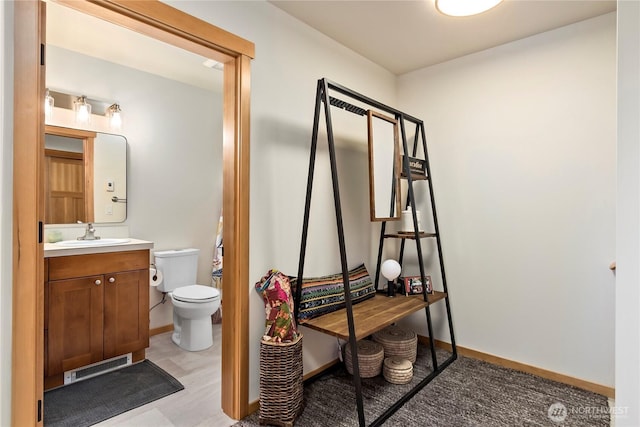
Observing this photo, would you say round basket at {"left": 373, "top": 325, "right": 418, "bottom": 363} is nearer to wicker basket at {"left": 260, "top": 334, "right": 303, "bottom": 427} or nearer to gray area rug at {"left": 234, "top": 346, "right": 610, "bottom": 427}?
gray area rug at {"left": 234, "top": 346, "right": 610, "bottom": 427}

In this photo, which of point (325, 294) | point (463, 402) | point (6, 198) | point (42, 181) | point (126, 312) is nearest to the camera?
point (6, 198)

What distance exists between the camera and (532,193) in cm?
245

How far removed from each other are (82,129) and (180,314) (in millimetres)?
1728

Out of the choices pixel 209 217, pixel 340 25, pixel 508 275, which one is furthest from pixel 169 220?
pixel 508 275

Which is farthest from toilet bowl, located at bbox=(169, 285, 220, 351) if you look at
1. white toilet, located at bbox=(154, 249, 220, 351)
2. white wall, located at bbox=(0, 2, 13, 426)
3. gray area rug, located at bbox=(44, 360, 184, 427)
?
white wall, located at bbox=(0, 2, 13, 426)

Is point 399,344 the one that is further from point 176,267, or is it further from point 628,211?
point 176,267

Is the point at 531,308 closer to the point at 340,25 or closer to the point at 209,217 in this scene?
the point at 340,25

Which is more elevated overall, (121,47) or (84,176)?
(121,47)

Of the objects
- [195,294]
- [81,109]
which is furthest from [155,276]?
[81,109]

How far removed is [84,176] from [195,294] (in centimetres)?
134

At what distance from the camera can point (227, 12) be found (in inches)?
71.9

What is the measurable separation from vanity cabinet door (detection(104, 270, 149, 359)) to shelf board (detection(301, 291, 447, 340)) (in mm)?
1464

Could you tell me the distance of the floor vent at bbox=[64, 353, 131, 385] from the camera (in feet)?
7.64

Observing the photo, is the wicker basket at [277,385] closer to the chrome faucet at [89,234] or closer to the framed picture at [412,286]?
the framed picture at [412,286]
